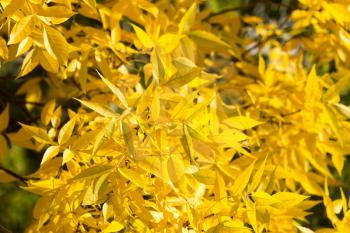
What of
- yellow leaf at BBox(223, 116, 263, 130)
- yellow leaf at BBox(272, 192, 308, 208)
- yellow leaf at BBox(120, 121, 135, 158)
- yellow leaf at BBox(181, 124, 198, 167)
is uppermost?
yellow leaf at BBox(120, 121, 135, 158)

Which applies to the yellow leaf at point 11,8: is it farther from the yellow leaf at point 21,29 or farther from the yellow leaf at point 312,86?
the yellow leaf at point 312,86

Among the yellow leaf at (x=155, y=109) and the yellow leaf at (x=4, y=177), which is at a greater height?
→ the yellow leaf at (x=155, y=109)

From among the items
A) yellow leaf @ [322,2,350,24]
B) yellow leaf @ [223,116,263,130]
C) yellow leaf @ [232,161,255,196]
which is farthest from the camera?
yellow leaf @ [322,2,350,24]

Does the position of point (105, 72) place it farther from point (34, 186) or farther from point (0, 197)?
point (0, 197)

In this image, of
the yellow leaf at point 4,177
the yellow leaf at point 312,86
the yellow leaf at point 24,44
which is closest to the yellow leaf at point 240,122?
Result: the yellow leaf at point 312,86

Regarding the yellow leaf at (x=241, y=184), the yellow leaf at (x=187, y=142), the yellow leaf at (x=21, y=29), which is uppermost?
the yellow leaf at (x=21, y=29)

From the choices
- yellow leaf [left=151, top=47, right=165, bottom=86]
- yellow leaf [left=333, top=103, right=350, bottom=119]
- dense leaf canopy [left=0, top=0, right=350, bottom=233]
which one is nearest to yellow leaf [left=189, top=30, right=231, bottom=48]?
dense leaf canopy [left=0, top=0, right=350, bottom=233]

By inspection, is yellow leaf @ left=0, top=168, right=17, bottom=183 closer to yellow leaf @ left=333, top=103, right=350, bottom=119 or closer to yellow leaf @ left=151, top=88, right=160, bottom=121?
yellow leaf @ left=151, top=88, right=160, bottom=121

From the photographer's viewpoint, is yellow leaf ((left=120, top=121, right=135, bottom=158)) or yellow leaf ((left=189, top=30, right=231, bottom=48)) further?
yellow leaf ((left=189, top=30, right=231, bottom=48))
